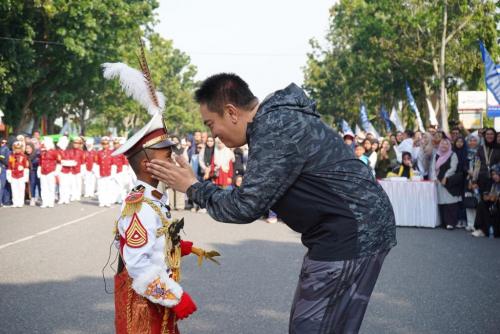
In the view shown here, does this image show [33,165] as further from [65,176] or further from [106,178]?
[106,178]

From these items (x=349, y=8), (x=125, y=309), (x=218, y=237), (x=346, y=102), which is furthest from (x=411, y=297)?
(x=346, y=102)

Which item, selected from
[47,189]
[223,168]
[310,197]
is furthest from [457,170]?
[47,189]

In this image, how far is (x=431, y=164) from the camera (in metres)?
13.3

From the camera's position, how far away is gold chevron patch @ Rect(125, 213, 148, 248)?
323cm

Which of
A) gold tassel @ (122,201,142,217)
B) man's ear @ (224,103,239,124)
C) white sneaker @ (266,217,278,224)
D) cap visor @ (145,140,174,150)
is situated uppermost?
man's ear @ (224,103,239,124)

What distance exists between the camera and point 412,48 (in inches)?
1378

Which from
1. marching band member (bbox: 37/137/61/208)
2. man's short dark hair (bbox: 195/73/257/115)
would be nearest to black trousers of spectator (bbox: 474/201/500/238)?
man's short dark hair (bbox: 195/73/257/115)

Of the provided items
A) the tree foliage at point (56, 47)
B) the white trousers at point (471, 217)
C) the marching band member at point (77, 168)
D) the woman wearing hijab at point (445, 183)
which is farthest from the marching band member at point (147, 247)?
the tree foliage at point (56, 47)

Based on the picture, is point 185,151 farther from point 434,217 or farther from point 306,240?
point 306,240

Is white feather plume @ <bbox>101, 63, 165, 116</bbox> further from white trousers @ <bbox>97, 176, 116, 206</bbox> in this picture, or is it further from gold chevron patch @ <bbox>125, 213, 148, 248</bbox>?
white trousers @ <bbox>97, 176, 116, 206</bbox>

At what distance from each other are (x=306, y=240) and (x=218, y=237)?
27.0ft

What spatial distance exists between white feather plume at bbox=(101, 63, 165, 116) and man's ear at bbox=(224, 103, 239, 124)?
78 cm

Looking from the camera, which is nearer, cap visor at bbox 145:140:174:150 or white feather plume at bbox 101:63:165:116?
cap visor at bbox 145:140:174:150

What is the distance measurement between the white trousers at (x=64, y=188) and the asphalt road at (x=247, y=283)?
7.38 metres
